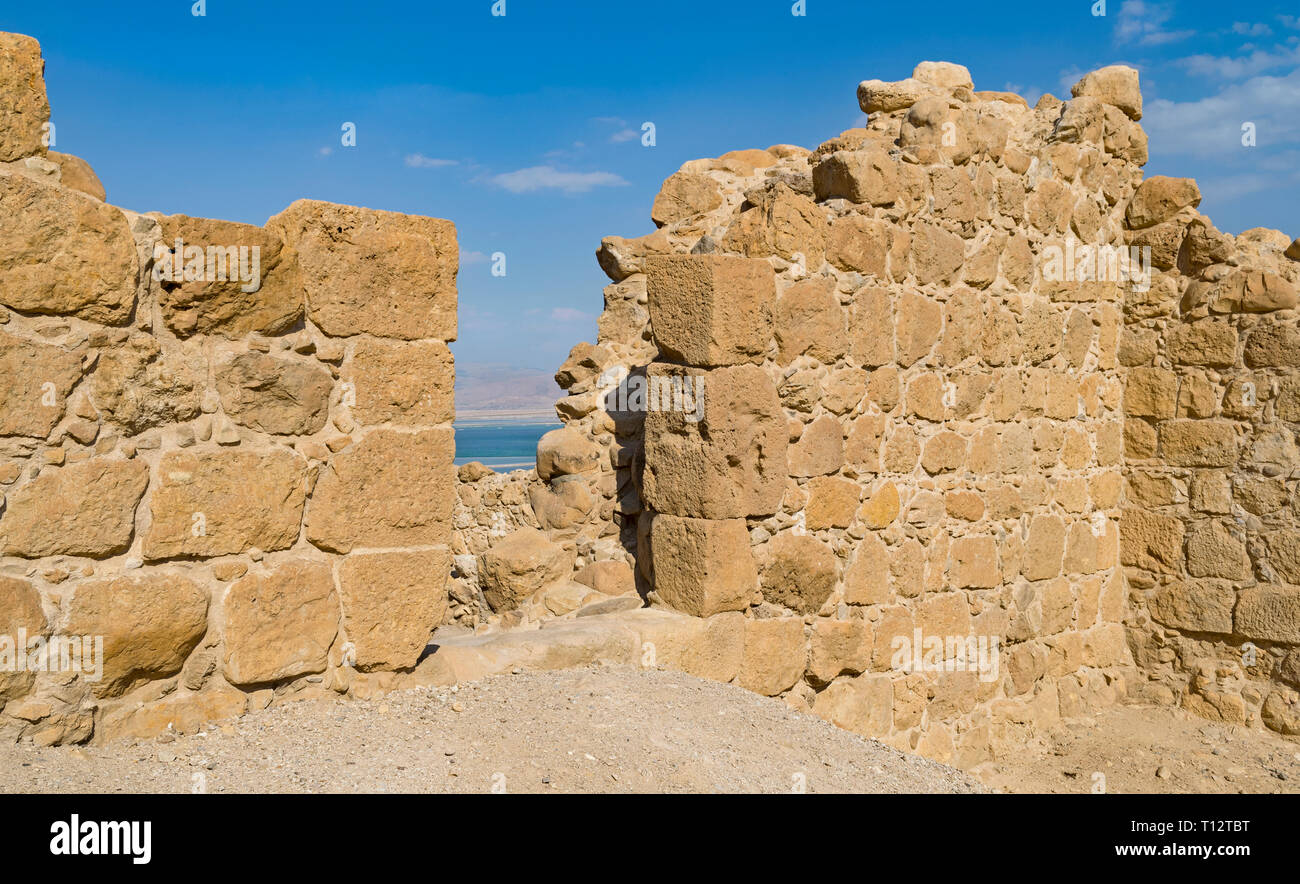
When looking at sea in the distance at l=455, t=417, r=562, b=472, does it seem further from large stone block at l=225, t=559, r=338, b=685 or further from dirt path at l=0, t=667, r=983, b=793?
large stone block at l=225, t=559, r=338, b=685

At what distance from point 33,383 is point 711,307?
8.51ft

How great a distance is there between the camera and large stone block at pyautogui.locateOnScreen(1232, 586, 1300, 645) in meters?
5.55

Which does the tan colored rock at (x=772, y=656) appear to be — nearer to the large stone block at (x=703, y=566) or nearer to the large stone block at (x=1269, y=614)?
the large stone block at (x=703, y=566)

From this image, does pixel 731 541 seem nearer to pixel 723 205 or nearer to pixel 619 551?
pixel 619 551

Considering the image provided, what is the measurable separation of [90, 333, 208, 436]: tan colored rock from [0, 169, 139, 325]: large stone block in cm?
10

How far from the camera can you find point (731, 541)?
14.7 ft

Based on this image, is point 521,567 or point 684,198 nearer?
point 521,567

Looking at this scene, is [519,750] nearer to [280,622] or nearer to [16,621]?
[280,622]

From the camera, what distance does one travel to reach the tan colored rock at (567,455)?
5.42 meters

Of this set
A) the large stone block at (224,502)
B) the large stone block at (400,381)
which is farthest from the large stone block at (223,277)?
the large stone block at (224,502)

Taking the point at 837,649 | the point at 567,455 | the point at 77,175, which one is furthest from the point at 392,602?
the point at 837,649

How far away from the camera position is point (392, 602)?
3377 millimetres

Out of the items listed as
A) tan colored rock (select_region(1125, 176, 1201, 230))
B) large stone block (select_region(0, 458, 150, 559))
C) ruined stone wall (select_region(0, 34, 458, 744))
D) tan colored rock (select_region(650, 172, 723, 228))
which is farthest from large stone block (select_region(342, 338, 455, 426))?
tan colored rock (select_region(1125, 176, 1201, 230))

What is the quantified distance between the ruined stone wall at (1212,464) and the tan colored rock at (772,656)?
2.81 metres
